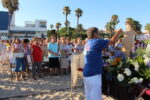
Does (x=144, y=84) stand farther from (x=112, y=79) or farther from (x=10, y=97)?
(x=10, y=97)

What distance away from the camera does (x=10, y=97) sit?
6141 mm

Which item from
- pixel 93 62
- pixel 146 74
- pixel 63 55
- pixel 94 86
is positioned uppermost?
pixel 93 62

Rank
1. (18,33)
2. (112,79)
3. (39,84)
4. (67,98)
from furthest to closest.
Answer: (18,33) → (39,84) → (67,98) → (112,79)

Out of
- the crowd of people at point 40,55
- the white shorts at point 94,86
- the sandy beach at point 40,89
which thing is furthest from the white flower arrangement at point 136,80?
the crowd of people at point 40,55

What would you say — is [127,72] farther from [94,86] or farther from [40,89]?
[40,89]

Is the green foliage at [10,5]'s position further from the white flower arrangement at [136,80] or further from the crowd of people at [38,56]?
the white flower arrangement at [136,80]

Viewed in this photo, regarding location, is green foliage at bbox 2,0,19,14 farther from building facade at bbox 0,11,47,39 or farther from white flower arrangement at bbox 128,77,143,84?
white flower arrangement at bbox 128,77,143,84

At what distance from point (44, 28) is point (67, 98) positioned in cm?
7124

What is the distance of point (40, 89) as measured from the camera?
7.06 metres

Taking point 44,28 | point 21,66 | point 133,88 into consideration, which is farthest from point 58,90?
point 44,28

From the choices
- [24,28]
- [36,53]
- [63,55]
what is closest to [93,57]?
[36,53]

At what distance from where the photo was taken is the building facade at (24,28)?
68.2m

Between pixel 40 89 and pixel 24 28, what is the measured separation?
215 feet

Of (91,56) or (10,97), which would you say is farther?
(10,97)
